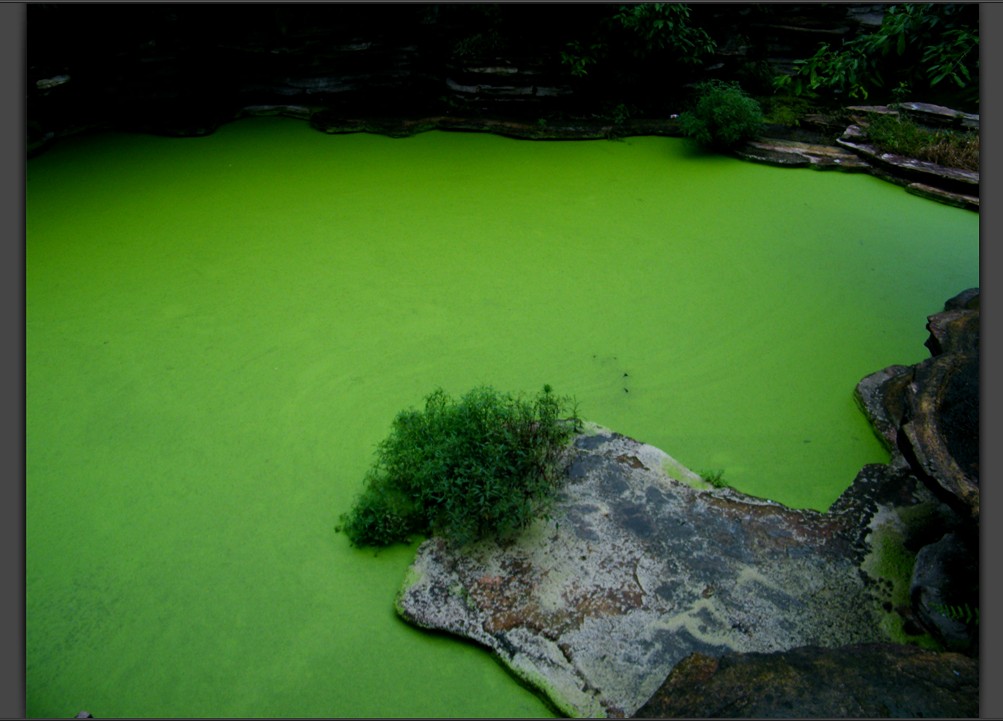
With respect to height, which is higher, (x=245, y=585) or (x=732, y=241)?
(x=732, y=241)

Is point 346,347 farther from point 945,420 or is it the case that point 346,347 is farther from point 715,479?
point 945,420

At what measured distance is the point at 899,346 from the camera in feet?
9.85

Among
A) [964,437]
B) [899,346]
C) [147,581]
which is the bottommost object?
[147,581]

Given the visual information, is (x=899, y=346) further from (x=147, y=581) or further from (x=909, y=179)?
(x=147, y=581)

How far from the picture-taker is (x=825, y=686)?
1.51 m

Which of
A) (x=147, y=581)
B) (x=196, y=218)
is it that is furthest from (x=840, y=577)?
(x=196, y=218)

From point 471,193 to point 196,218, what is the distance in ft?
4.35

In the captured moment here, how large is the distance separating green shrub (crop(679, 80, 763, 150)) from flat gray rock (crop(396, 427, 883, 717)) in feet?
8.53

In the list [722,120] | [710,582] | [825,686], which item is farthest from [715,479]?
[722,120]

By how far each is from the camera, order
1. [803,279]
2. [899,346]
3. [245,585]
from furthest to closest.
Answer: [803,279] < [899,346] < [245,585]

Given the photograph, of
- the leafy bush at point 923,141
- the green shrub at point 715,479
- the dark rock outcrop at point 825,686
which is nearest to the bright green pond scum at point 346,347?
the green shrub at point 715,479

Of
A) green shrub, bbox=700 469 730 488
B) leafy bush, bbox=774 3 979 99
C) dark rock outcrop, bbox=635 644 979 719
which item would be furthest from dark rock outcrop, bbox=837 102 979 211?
dark rock outcrop, bbox=635 644 979 719

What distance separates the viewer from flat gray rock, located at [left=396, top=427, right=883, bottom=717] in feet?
6.28

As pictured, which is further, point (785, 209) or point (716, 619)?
point (785, 209)
